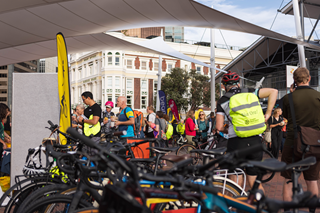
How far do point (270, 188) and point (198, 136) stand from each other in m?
5.53

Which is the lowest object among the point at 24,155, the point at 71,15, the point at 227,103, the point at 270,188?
the point at 270,188

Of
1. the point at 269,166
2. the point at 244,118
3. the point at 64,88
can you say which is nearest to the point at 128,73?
the point at 64,88

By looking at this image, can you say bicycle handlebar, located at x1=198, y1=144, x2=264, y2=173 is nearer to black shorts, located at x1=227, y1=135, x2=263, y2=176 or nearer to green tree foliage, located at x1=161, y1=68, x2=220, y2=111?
black shorts, located at x1=227, y1=135, x2=263, y2=176

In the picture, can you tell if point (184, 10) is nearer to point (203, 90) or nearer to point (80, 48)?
point (80, 48)

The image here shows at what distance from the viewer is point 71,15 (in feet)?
32.8

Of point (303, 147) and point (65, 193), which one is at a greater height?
point (303, 147)

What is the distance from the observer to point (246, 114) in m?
3.46

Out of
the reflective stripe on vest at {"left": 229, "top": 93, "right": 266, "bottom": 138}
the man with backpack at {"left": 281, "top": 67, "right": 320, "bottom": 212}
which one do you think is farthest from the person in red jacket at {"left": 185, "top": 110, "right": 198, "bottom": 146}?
the reflective stripe on vest at {"left": 229, "top": 93, "right": 266, "bottom": 138}

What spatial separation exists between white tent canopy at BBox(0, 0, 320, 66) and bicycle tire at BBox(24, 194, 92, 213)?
7.66 meters

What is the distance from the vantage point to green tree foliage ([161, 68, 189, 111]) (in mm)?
43812

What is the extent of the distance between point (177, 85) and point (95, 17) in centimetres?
3371

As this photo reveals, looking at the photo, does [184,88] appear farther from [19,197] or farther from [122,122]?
[19,197]

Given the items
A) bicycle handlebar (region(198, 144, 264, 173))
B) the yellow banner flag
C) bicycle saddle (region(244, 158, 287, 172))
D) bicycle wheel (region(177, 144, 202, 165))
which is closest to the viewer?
bicycle handlebar (region(198, 144, 264, 173))

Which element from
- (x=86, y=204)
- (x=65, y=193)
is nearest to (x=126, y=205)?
(x=86, y=204)
